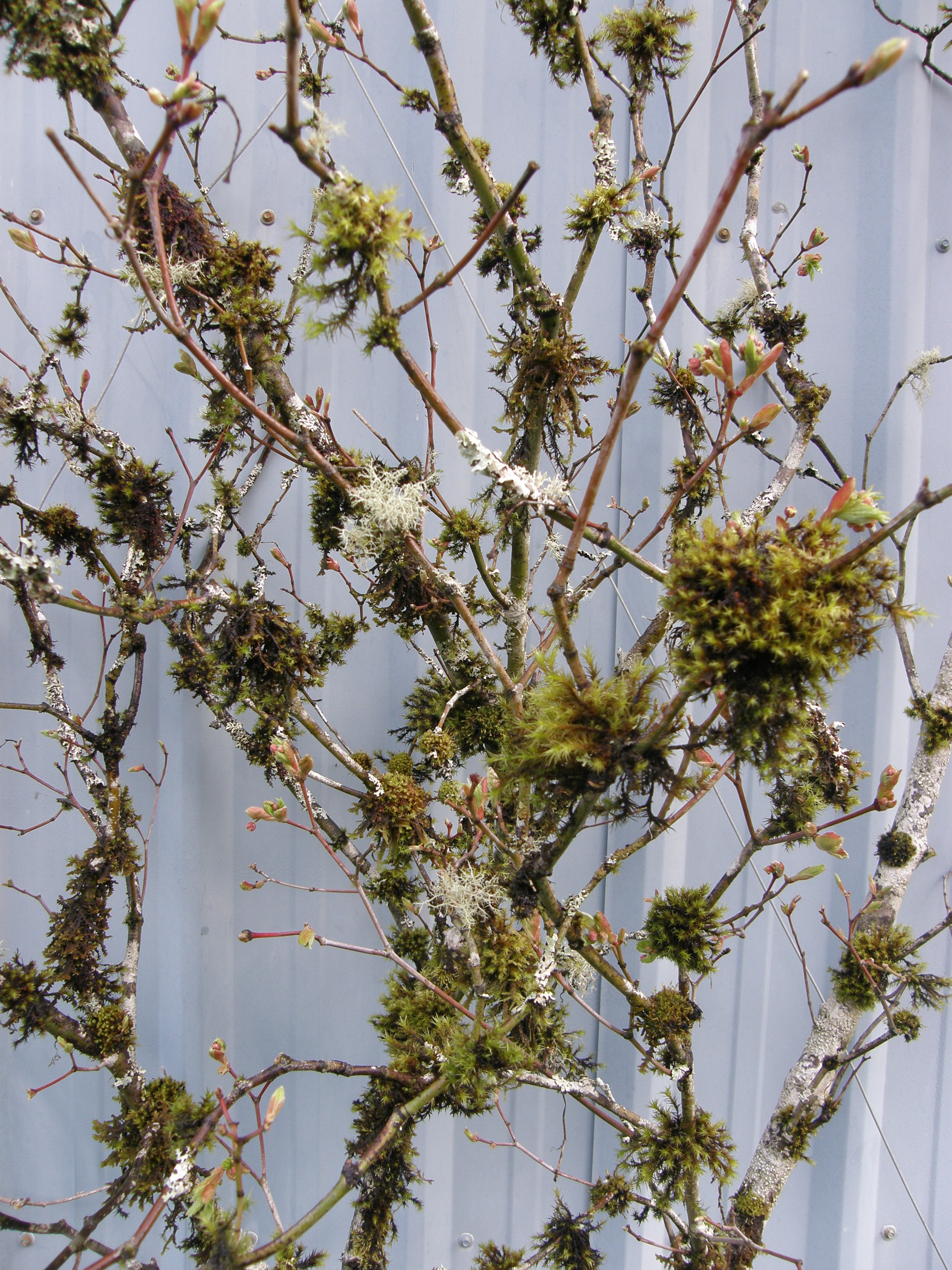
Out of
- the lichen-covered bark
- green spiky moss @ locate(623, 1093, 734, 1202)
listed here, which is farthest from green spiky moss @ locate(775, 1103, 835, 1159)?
green spiky moss @ locate(623, 1093, 734, 1202)

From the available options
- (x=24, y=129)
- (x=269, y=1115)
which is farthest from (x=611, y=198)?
(x=24, y=129)

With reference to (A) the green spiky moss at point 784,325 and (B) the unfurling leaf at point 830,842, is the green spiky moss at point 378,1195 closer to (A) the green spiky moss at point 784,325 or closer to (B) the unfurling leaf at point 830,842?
(B) the unfurling leaf at point 830,842

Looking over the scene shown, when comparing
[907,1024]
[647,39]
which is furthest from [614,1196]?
[647,39]

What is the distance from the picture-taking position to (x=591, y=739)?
0.54 meters

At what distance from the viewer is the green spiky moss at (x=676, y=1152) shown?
893 millimetres

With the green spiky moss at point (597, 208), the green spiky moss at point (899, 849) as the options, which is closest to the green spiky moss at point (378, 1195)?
the green spiky moss at point (899, 849)

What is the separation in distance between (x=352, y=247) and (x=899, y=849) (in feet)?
3.67

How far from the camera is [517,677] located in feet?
2.95

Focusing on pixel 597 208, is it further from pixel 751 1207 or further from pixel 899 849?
pixel 751 1207

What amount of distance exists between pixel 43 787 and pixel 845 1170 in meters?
1.72

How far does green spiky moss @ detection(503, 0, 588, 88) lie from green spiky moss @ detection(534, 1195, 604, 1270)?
1492 mm

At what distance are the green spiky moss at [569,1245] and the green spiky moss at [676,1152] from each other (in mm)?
114

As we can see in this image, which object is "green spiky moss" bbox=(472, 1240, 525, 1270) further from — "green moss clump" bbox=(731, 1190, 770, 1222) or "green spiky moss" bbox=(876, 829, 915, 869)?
"green spiky moss" bbox=(876, 829, 915, 869)

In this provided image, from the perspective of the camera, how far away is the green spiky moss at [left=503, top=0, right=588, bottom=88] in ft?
2.40
